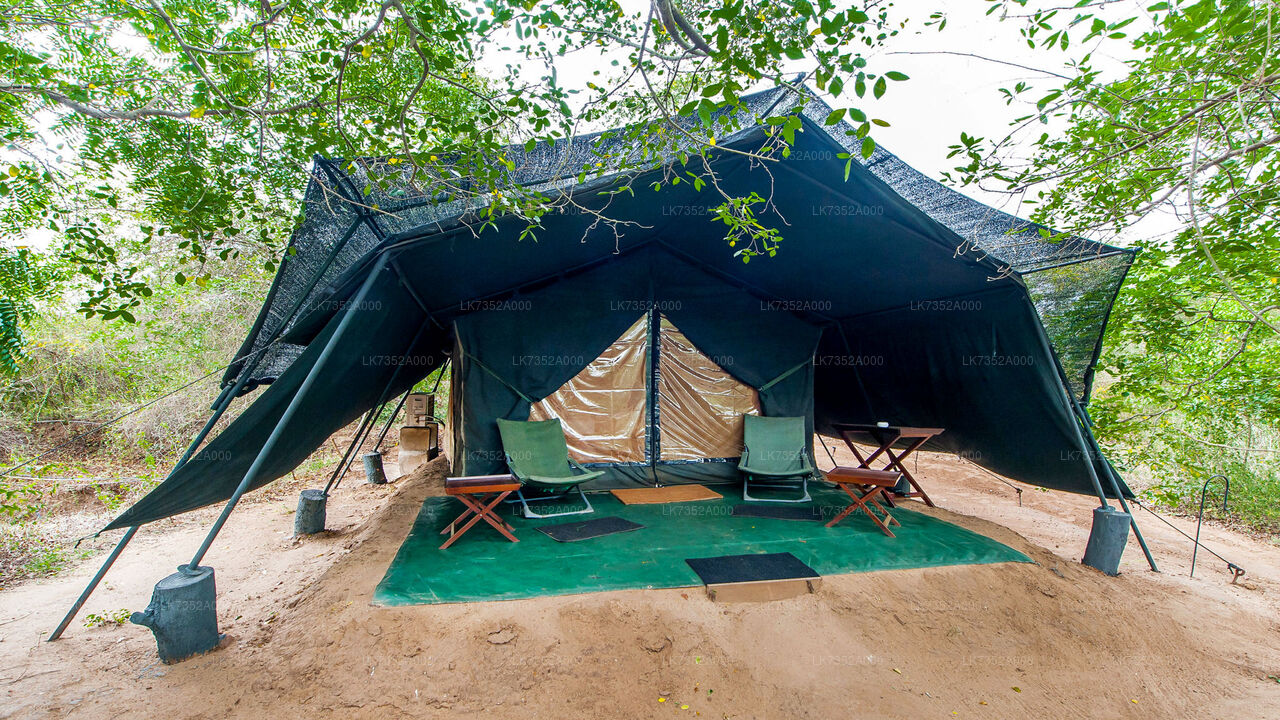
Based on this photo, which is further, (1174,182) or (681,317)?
(681,317)

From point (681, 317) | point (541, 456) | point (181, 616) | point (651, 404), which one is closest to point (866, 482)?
point (651, 404)

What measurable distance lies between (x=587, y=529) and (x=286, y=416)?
6.80 ft

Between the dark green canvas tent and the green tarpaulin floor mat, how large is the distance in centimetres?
90

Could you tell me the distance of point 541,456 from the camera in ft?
14.8

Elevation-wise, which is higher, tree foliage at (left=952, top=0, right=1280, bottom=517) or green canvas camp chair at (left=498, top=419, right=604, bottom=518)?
tree foliage at (left=952, top=0, right=1280, bottom=517)

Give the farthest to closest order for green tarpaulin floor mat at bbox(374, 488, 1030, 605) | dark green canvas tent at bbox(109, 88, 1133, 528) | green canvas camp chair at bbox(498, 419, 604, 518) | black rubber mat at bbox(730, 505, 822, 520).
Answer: green canvas camp chair at bbox(498, 419, 604, 518)
black rubber mat at bbox(730, 505, 822, 520)
dark green canvas tent at bbox(109, 88, 1133, 528)
green tarpaulin floor mat at bbox(374, 488, 1030, 605)

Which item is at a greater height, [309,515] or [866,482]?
[866,482]

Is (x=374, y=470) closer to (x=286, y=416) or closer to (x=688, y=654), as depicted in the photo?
(x=286, y=416)

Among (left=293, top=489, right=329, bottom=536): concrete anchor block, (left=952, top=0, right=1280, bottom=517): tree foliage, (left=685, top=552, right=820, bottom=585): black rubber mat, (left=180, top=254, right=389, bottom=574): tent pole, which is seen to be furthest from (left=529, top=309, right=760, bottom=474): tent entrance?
(left=952, top=0, right=1280, bottom=517): tree foliage

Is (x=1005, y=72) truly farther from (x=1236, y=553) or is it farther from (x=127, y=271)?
(x=1236, y=553)

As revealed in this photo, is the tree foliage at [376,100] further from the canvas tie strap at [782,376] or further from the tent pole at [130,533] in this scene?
the canvas tie strap at [782,376]

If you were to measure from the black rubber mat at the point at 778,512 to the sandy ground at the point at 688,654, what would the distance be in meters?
1.16

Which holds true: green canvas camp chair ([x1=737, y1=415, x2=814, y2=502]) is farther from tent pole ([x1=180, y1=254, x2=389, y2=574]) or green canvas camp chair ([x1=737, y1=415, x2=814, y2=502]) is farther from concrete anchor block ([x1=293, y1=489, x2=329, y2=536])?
concrete anchor block ([x1=293, y1=489, x2=329, y2=536])

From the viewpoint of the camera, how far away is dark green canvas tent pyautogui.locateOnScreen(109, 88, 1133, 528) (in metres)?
2.97
